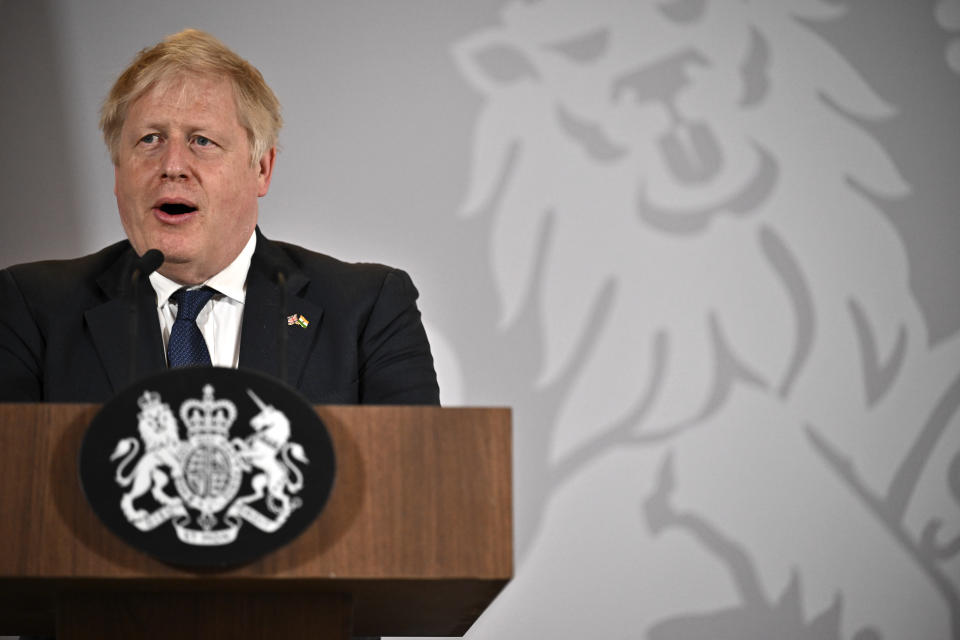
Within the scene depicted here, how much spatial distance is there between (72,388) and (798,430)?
1.90m

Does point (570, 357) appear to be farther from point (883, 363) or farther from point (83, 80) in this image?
point (83, 80)

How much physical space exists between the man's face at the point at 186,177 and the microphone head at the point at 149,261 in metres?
0.47

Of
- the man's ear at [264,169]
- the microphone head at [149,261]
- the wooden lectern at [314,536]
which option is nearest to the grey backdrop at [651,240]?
the man's ear at [264,169]

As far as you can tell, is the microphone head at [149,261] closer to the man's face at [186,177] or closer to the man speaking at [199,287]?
the man speaking at [199,287]

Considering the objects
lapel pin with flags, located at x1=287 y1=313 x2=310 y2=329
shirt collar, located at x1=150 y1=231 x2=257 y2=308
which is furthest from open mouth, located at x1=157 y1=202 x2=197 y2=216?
lapel pin with flags, located at x1=287 y1=313 x2=310 y2=329

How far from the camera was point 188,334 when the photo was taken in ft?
5.57

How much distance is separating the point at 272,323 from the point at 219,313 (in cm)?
11

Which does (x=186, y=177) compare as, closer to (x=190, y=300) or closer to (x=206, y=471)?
(x=190, y=300)

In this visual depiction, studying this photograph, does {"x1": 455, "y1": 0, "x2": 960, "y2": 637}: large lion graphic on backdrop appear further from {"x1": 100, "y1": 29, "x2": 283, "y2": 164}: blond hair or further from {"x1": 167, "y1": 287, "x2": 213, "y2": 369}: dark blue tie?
{"x1": 167, "y1": 287, "x2": 213, "y2": 369}: dark blue tie

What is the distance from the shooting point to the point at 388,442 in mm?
963

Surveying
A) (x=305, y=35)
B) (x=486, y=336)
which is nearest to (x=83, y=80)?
(x=305, y=35)

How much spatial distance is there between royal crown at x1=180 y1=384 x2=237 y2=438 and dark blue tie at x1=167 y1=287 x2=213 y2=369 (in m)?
0.70

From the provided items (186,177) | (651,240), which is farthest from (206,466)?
(651,240)

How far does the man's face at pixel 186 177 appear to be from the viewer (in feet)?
6.02
